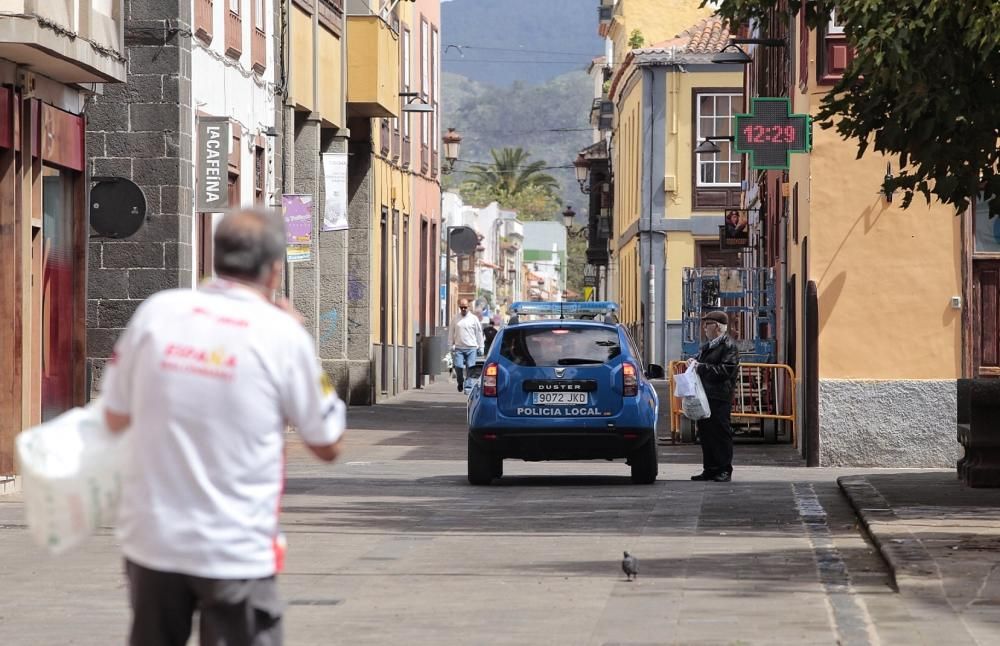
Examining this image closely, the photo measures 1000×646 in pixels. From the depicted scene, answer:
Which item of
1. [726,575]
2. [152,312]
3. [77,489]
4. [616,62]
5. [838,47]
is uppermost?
[616,62]

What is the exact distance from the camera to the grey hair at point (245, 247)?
19.1ft

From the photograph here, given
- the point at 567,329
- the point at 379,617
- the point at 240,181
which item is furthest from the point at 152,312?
the point at 240,181

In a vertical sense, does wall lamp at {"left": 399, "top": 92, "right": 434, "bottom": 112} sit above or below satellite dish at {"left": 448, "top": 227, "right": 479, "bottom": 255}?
above

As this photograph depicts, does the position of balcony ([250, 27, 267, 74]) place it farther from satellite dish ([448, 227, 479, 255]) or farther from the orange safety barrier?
satellite dish ([448, 227, 479, 255])

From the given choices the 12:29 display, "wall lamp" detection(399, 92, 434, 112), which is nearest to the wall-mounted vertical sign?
the 12:29 display

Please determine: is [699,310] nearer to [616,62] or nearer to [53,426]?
[53,426]

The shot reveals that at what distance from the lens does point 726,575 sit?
39.9 feet

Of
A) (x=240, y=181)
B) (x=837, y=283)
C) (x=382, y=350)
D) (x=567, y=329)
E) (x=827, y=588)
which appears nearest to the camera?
(x=827, y=588)

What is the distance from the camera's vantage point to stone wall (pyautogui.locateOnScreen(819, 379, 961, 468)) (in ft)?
76.6

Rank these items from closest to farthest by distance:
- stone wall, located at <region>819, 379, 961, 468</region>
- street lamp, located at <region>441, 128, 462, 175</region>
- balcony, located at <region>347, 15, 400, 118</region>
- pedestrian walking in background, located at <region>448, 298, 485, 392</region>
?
stone wall, located at <region>819, 379, 961, 468</region>
balcony, located at <region>347, 15, 400, 118</region>
pedestrian walking in background, located at <region>448, 298, 485, 392</region>
street lamp, located at <region>441, 128, 462, 175</region>

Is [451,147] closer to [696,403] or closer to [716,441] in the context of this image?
[716,441]

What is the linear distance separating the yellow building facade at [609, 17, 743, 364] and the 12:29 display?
25.8 metres

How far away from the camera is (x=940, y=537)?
1366cm

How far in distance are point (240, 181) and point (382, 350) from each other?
47.2 feet
